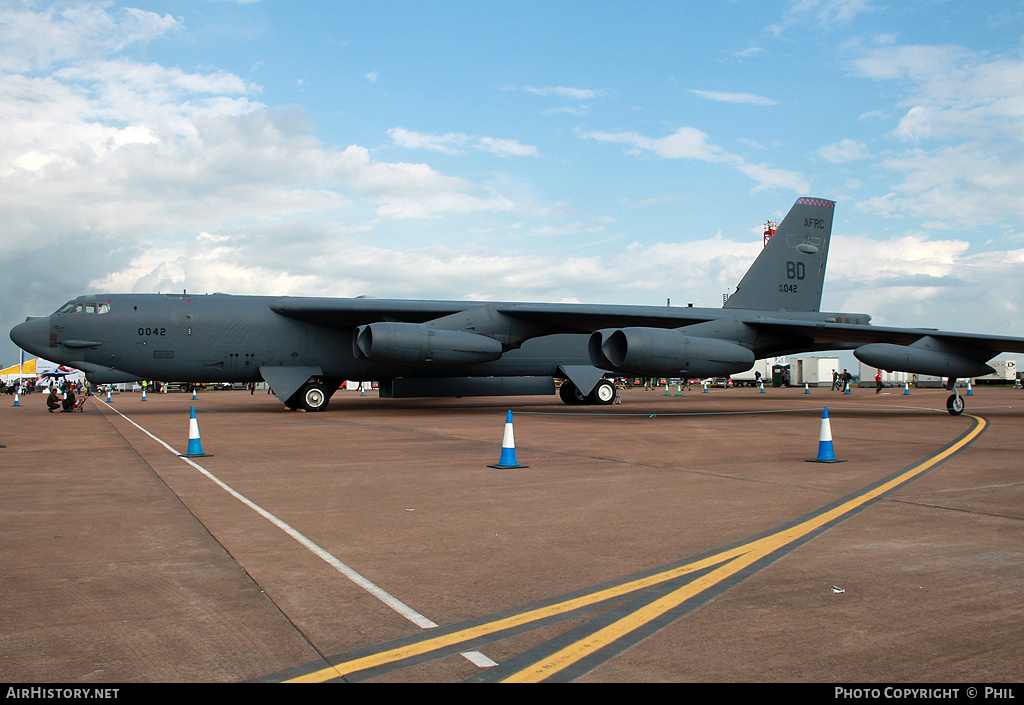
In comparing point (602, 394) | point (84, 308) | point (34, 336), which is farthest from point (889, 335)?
point (34, 336)

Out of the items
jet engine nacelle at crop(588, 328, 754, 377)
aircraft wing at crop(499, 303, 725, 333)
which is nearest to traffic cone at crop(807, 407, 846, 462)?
jet engine nacelle at crop(588, 328, 754, 377)

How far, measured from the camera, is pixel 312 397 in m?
20.6

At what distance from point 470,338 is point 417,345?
157cm

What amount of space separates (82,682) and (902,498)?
6.35m

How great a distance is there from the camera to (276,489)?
7211 millimetres

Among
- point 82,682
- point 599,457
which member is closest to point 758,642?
point 82,682

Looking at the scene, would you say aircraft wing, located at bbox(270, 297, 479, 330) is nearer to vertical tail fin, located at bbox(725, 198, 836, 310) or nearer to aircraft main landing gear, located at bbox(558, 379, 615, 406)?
aircraft main landing gear, located at bbox(558, 379, 615, 406)

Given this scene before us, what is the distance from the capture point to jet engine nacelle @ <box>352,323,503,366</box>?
18125mm

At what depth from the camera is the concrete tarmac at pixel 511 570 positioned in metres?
2.96

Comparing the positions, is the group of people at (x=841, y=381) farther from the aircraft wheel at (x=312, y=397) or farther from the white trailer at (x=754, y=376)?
the aircraft wheel at (x=312, y=397)

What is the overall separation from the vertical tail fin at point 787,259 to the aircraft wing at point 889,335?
124 inches

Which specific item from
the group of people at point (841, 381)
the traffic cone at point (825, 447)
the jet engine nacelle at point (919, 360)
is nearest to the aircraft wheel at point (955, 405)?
the jet engine nacelle at point (919, 360)

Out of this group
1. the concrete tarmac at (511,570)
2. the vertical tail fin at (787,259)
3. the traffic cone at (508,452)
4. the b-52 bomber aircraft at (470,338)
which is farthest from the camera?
the vertical tail fin at (787,259)

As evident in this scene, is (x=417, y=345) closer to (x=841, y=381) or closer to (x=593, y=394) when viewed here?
(x=593, y=394)
